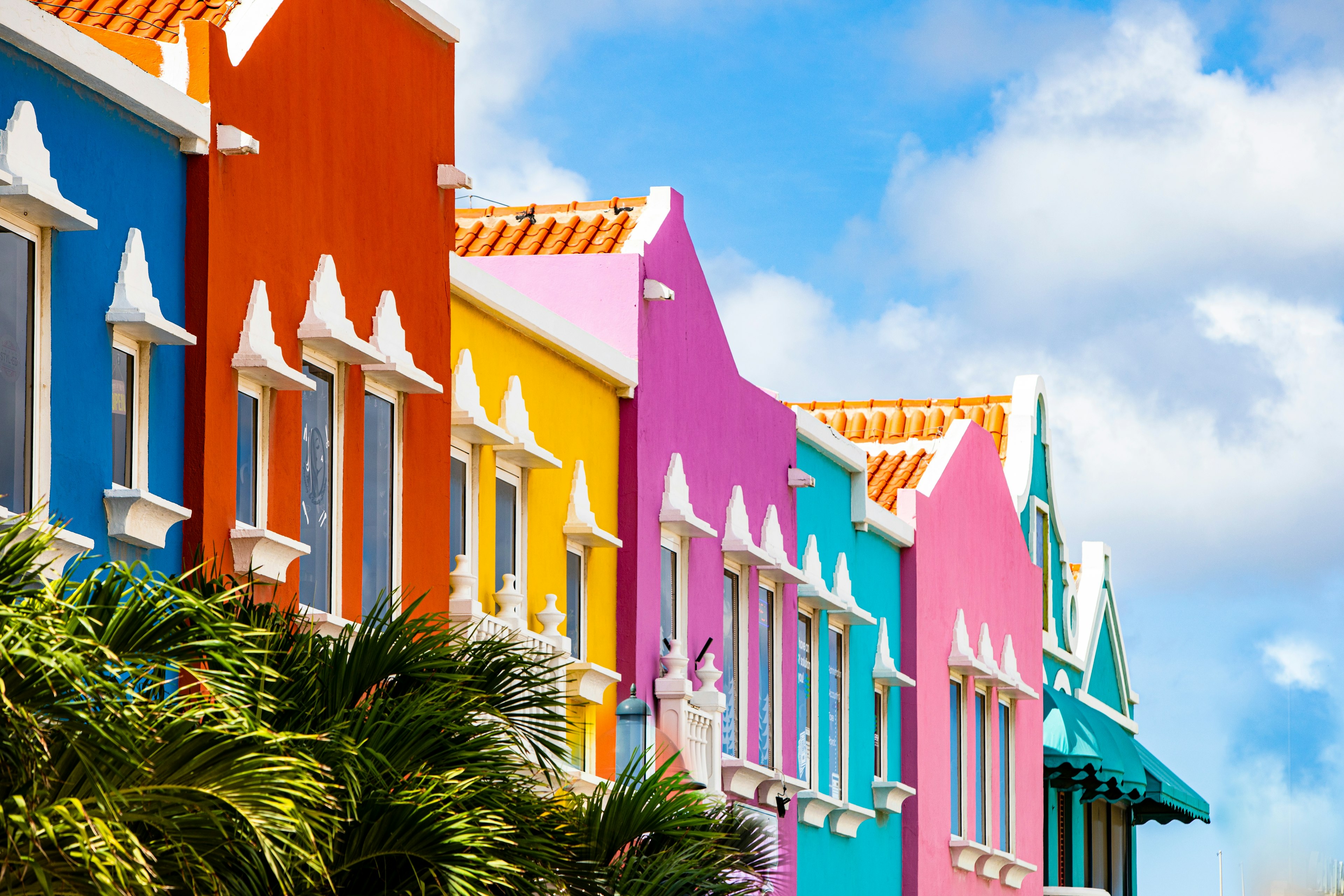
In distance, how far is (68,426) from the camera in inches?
397

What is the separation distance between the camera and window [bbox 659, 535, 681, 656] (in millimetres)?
17656

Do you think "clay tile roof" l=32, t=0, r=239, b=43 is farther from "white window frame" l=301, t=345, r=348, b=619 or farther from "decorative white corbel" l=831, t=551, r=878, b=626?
"decorative white corbel" l=831, t=551, r=878, b=626

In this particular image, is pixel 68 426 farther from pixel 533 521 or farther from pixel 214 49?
pixel 533 521

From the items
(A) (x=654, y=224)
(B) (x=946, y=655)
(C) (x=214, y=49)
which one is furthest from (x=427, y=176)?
(B) (x=946, y=655)

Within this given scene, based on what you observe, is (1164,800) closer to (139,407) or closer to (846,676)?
(846,676)

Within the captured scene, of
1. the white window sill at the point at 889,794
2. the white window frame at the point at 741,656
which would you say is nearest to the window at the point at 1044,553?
the white window sill at the point at 889,794

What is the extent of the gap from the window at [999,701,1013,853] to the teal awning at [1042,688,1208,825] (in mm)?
1802

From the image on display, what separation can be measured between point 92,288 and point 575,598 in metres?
6.46

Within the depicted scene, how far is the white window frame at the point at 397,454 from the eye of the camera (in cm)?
1317

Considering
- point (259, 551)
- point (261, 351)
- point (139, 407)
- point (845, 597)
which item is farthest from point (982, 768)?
Result: point (139, 407)

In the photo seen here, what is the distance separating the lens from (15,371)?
9852mm

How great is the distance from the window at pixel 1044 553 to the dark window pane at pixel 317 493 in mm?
18449

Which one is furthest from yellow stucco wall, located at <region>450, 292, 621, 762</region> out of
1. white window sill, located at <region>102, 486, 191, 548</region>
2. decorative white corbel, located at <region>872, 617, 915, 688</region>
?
decorative white corbel, located at <region>872, 617, 915, 688</region>

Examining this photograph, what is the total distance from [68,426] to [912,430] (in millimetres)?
18592
